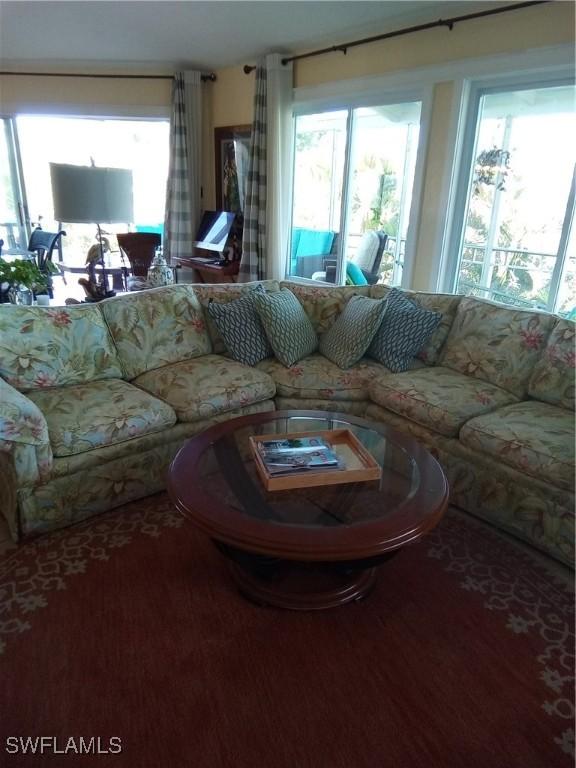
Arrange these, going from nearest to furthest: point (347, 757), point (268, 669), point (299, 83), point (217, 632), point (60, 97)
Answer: point (347, 757) < point (268, 669) < point (217, 632) < point (299, 83) < point (60, 97)

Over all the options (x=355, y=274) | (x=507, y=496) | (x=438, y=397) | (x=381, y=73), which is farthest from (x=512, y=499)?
(x=381, y=73)

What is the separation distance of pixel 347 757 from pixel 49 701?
83 centimetres

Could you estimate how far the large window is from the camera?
143 inches

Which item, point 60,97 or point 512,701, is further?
point 60,97

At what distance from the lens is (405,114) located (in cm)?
348

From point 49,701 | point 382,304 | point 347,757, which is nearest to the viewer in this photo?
point 347,757

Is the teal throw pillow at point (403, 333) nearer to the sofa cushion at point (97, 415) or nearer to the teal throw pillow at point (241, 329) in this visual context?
the teal throw pillow at point (241, 329)

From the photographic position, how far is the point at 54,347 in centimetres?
227

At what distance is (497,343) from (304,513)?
160cm

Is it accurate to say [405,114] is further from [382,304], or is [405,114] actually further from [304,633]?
[304,633]

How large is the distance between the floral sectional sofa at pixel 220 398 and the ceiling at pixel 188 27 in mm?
1899

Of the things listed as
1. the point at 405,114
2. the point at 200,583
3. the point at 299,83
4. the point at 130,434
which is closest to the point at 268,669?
the point at 200,583

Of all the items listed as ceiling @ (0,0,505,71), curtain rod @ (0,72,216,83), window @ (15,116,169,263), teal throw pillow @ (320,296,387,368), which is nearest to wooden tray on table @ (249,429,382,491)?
teal throw pillow @ (320,296,387,368)

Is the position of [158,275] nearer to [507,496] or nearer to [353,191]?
[353,191]
